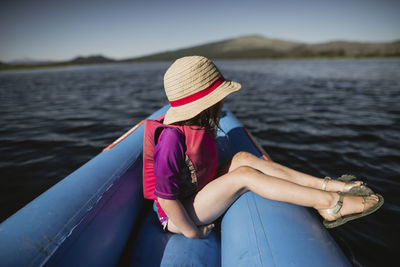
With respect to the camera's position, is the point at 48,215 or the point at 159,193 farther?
the point at 159,193

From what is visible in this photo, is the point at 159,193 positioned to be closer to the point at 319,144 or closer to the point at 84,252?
the point at 84,252

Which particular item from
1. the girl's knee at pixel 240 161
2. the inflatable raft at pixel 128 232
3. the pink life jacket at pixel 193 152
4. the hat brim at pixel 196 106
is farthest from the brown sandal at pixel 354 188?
the hat brim at pixel 196 106

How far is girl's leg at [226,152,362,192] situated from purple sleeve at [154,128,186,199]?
2.47 feet

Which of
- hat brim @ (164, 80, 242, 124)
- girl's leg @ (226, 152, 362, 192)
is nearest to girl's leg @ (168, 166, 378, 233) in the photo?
girl's leg @ (226, 152, 362, 192)

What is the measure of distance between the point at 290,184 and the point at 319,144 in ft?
11.7

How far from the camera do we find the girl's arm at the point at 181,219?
1300 mm

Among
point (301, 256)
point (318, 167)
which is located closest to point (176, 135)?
point (301, 256)

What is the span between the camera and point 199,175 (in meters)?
1.52

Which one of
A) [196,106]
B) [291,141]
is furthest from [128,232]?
[291,141]

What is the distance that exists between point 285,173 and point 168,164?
1.09m

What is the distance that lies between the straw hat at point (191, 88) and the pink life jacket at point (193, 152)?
0.42ft

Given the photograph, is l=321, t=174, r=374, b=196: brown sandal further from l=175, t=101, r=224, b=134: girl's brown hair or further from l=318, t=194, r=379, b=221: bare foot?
l=175, t=101, r=224, b=134: girl's brown hair

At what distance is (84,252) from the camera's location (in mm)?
1108

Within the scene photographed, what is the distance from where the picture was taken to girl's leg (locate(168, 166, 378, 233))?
1416mm
